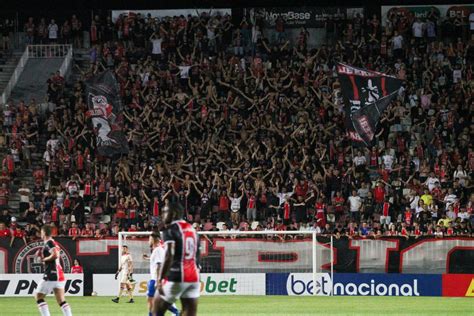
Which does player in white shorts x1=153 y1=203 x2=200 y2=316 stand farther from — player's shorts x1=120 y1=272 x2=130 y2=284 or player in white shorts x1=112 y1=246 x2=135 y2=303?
player's shorts x1=120 y1=272 x2=130 y2=284

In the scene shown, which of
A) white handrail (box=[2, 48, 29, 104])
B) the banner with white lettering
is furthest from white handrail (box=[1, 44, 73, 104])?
the banner with white lettering

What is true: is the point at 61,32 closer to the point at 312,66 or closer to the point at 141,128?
the point at 141,128

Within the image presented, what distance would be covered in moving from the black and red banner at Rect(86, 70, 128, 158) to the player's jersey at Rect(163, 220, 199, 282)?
25.1 metres

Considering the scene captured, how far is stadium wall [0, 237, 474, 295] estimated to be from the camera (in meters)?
33.6

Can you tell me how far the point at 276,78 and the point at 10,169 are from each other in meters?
11.2

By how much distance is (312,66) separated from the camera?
44.4 m

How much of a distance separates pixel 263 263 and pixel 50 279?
14.5 meters

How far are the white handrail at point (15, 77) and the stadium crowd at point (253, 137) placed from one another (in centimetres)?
151

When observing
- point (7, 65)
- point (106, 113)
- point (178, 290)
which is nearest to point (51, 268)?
point (178, 290)

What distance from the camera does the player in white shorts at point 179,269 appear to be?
594 inches

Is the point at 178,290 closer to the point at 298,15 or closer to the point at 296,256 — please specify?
the point at 296,256

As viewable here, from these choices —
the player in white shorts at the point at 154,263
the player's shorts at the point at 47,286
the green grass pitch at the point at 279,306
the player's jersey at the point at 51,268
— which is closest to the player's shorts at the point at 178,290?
the player in white shorts at the point at 154,263

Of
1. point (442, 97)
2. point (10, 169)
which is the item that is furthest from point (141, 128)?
point (442, 97)

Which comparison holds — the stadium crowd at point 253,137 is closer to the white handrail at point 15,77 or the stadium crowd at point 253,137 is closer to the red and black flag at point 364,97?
the white handrail at point 15,77
